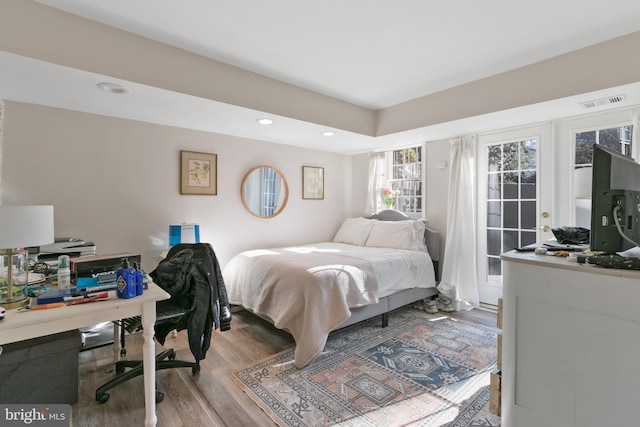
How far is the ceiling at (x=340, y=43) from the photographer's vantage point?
1881 mm

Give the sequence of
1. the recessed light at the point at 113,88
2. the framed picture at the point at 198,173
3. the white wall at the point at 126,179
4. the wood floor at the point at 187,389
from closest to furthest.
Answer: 1. the wood floor at the point at 187,389
2. the recessed light at the point at 113,88
3. the white wall at the point at 126,179
4. the framed picture at the point at 198,173

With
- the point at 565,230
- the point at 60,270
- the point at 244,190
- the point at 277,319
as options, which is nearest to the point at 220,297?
the point at 277,319

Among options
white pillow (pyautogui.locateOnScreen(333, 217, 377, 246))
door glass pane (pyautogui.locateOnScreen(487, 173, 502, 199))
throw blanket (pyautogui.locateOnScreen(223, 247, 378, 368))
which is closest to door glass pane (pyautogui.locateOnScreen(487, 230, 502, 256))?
door glass pane (pyautogui.locateOnScreen(487, 173, 502, 199))

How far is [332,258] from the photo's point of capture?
10.4 feet

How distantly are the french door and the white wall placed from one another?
254 centimetres

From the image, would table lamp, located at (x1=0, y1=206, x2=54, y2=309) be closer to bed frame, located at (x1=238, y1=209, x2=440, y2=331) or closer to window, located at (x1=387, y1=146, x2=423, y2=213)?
bed frame, located at (x1=238, y1=209, x2=440, y2=331)

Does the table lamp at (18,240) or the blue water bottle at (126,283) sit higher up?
the table lamp at (18,240)

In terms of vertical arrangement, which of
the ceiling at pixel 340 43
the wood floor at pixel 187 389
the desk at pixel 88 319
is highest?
the ceiling at pixel 340 43

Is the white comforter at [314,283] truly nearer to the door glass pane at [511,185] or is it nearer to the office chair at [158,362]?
the office chair at [158,362]

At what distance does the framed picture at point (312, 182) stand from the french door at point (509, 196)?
2.17m

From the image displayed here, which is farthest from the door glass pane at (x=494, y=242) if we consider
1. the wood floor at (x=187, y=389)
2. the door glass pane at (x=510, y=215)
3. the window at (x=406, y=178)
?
the wood floor at (x=187, y=389)

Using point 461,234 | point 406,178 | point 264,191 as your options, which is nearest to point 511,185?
point 461,234

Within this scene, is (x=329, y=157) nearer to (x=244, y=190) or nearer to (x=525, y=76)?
(x=244, y=190)

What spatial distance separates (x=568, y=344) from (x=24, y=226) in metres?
2.43
